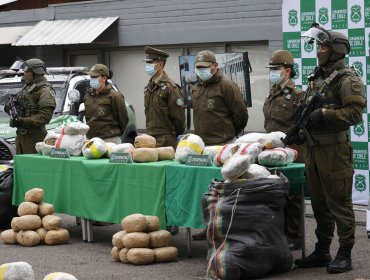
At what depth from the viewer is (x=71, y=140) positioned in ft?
36.0

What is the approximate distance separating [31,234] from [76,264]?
3.83 ft

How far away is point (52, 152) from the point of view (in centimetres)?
1102

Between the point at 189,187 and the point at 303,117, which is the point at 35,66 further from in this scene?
the point at 303,117

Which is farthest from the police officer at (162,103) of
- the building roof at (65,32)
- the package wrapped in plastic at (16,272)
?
the building roof at (65,32)

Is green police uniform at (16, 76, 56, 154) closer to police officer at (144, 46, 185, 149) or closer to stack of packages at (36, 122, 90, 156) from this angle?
stack of packages at (36, 122, 90, 156)

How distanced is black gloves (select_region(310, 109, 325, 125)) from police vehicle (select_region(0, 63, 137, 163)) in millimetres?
6119

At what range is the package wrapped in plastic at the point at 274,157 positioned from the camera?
8.62m

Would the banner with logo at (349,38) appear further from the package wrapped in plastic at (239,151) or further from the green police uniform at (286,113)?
the package wrapped in plastic at (239,151)

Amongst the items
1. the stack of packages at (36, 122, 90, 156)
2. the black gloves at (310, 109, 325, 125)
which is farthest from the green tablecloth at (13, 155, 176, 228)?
the black gloves at (310, 109, 325, 125)

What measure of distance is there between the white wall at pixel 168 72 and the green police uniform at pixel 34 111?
759cm

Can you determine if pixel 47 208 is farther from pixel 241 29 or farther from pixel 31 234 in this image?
pixel 241 29

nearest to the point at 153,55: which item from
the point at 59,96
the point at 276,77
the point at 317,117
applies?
the point at 276,77

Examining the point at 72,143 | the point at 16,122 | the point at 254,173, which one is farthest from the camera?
the point at 16,122

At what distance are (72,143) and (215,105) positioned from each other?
170cm
